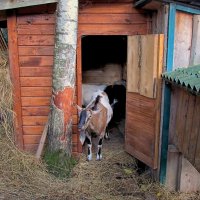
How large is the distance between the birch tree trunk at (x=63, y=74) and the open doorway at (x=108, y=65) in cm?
298

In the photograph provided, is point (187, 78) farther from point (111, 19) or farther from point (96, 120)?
point (96, 120)

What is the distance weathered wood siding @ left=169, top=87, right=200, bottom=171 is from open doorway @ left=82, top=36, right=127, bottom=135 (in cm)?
363

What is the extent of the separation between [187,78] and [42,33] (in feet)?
9.40

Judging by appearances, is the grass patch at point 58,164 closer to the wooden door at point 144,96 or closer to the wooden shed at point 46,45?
the wooden shed at point 46,45

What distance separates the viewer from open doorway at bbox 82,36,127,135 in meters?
A: 8.15

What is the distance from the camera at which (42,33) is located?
5441mm

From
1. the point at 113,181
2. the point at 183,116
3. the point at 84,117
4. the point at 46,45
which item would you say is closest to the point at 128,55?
the point at 84,117

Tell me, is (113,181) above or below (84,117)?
below

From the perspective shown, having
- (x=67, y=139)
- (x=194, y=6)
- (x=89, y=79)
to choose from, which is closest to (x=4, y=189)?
(x=67, y=139)

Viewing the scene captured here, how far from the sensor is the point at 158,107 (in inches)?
184

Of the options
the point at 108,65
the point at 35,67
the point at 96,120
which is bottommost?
the point at 96,120

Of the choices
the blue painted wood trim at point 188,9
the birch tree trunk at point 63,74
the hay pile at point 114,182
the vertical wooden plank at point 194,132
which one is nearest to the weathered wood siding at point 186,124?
the vertical wooden plank at point 194,132

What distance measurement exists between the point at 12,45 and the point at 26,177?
2229mm

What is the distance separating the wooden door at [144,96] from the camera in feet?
15.1
